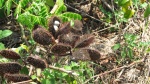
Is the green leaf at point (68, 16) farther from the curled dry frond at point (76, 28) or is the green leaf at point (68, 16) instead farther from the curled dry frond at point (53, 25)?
the curled dry frond at point (53, 25)

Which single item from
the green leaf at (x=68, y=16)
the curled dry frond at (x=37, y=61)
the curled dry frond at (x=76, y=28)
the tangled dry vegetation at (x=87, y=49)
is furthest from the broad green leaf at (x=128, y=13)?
the curled dry frond at (x=37, y=61)

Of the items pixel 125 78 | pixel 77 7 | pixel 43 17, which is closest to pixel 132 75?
pixel 125 78

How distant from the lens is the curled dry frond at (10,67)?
189 cm

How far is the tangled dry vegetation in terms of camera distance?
1.90 metres

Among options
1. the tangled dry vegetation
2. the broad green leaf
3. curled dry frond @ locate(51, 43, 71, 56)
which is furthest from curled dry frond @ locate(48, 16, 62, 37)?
the broad green leaf

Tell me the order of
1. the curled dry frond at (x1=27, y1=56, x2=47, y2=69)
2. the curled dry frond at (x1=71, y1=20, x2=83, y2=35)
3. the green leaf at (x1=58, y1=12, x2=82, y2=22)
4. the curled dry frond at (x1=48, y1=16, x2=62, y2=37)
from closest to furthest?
the curled dry frond at (x1=27, y1=56, x2=47, y2=69) → the curled dry frond at (x1=48, y1=16, x2=62, y2=37) → the curled dry frond at (x1=71, y1=20, x2=83, y2=35) → the green leaf at (x1=58, y1=12, x2=82, y2=22)

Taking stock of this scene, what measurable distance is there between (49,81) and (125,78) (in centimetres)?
101

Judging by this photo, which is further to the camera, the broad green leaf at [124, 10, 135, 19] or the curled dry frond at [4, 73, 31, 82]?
the broad green leaf at [124, 10, 135, 19]

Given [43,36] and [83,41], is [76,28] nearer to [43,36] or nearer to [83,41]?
[83,41]

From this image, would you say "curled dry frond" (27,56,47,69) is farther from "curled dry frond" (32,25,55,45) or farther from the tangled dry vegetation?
"curled dry frond" (32,25,55,45)

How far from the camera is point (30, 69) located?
2.12m

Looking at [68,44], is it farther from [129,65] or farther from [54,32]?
[129,65]

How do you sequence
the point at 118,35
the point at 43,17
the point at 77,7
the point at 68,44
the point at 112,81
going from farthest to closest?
the point at 77,7 → the point at 118,35 → the point at 112,81 → the point at 43,17 → the point at 68,44

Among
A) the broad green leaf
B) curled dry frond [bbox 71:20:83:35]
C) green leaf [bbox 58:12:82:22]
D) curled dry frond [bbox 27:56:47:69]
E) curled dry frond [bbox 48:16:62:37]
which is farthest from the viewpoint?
the broad green leaf
